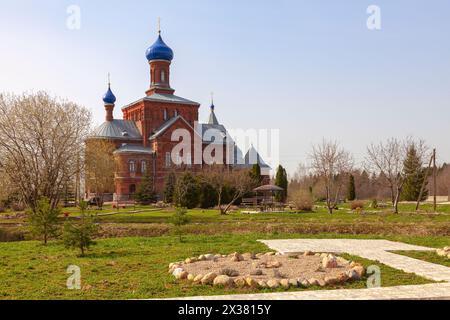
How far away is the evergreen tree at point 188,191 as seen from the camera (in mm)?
34906

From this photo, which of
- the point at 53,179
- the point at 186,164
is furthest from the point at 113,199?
the point at 53,179

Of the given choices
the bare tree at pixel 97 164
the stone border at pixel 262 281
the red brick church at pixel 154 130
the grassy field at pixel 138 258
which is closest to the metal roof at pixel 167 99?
the red brick church at pixel 154 130

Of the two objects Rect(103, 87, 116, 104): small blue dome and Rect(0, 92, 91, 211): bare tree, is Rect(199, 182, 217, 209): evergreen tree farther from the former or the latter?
Rect(103, 87, 116, 104): small blue dome

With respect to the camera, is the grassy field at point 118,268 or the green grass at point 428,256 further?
the green grass at point 428,256

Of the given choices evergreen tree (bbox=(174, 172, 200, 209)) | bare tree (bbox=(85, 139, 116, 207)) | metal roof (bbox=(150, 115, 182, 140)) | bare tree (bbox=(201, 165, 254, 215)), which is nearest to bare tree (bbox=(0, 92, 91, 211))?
bare tree (bbox=(85, 139, 116, 207))

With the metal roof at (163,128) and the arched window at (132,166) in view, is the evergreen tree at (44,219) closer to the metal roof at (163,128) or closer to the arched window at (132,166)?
the arched window at (132,166)

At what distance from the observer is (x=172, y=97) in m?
51.0

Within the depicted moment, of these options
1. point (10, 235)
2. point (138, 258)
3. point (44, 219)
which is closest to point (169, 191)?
point (10, 235)

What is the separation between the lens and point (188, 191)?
35.5 meters

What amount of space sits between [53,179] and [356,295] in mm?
22350

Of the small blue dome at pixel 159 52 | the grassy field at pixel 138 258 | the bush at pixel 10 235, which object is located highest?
the small blue dome at pixel 159 52

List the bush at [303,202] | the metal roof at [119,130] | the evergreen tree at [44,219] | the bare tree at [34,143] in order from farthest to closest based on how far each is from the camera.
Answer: the metal roof at [119,130] < the bush at [303,202] < the bare tree at [34,143] < the evergreen tree at [44,219]

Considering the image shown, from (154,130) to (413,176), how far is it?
26928mm
